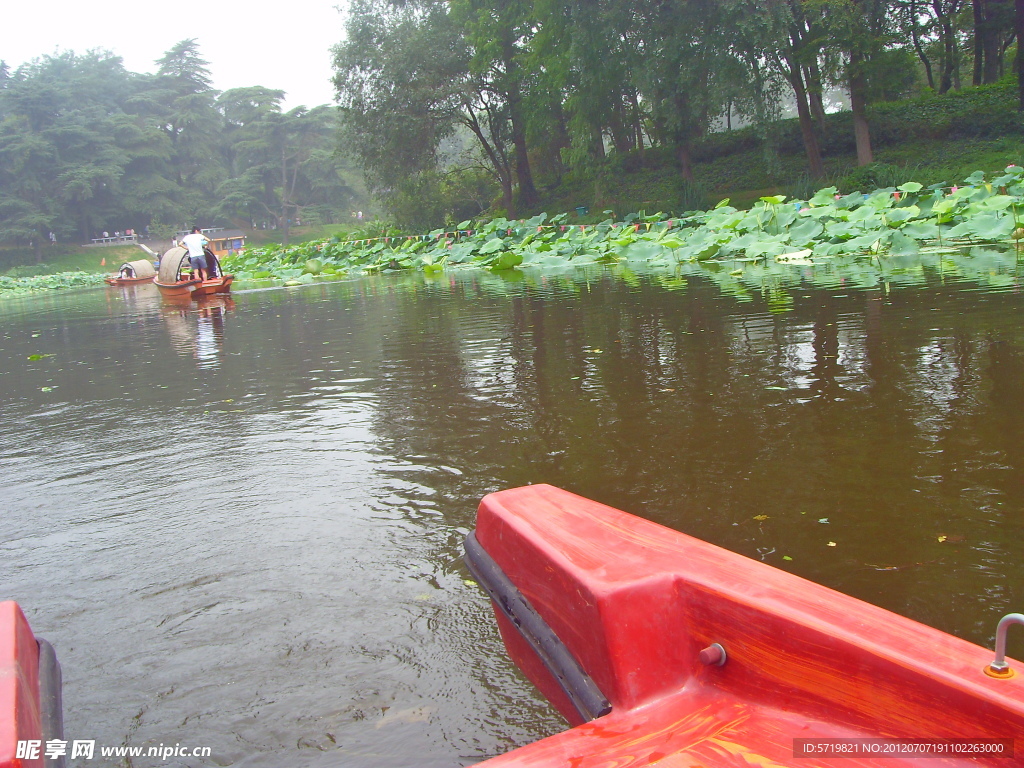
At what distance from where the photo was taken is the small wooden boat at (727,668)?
1.15 meters

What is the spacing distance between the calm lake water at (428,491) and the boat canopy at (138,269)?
84.5 feet

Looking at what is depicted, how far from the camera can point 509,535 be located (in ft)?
6.26

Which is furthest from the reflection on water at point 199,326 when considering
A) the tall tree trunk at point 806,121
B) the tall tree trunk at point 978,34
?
the tall tree trunk at point 978,34

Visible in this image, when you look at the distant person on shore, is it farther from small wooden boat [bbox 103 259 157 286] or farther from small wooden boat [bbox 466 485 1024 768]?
small wooden boat [bbox 466 485 1024 768]

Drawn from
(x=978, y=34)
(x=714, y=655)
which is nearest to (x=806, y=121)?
(x=978, y=34)

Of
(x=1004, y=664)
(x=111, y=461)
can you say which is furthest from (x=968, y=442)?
(x=111, y=461)

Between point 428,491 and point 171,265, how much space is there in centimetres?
1916

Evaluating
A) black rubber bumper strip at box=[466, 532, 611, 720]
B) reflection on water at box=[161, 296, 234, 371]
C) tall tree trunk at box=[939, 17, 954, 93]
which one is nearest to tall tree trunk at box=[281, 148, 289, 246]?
tall tree trunk at box=[939, 17, 954, 93]

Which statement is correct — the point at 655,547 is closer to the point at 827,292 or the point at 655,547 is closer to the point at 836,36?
the point at 827,292

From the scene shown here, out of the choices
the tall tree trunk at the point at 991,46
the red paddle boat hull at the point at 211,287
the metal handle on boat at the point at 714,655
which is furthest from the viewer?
the tall tree trunk at the point at 991,46

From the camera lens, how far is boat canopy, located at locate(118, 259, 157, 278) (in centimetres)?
3039

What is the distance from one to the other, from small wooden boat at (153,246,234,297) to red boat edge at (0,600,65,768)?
16.2 m

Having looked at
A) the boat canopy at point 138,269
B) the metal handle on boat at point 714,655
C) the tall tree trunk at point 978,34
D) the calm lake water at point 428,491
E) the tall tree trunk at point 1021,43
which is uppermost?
the tall tree trunk at point 978,34

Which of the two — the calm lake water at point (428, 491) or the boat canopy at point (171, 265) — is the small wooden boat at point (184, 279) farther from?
Answer: the calm lake water at point (428, 491)
